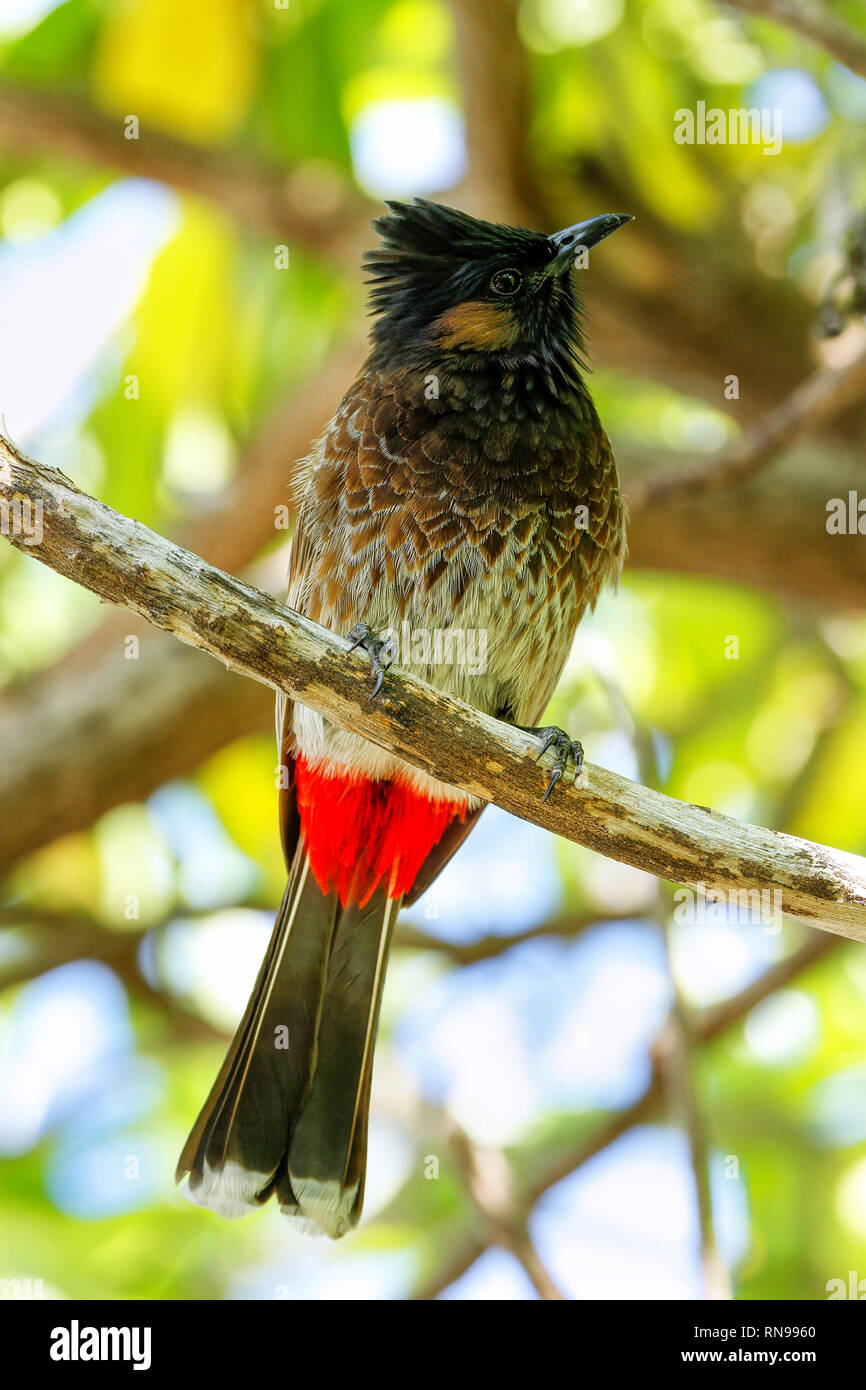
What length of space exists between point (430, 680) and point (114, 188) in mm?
3441

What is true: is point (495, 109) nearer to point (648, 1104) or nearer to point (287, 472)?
point (287, 472)

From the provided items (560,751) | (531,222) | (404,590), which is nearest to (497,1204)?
(560,751)

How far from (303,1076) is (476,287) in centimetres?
219

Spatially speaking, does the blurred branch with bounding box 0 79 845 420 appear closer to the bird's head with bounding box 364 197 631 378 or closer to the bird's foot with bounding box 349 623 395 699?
the bird's head with bounding box 364 197 631 378

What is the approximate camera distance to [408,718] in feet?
9.59

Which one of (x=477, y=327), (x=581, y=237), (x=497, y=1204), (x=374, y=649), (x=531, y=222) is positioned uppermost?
(x=531, y=222)

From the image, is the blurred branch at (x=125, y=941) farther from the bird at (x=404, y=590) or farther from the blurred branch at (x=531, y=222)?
the blurred branch at (x=531, y=222)

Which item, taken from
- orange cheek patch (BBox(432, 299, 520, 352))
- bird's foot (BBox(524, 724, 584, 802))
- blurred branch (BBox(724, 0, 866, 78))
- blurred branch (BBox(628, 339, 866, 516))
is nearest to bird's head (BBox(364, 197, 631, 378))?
orange cheek patch (BBox(432, 299, 520, 352))

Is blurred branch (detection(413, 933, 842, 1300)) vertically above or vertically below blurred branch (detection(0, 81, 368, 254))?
below

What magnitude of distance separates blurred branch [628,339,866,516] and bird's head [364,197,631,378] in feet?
2.78

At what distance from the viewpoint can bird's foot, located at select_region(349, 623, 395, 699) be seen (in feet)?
9.52

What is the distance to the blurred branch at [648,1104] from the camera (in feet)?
15.9

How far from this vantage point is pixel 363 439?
374cm

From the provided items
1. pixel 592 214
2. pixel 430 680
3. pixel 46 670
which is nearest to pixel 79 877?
pixel 46 670
